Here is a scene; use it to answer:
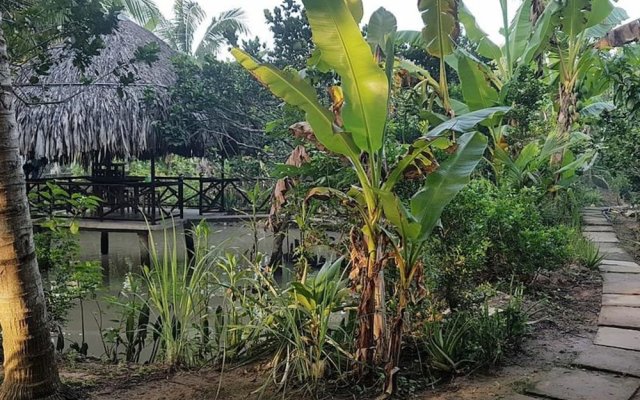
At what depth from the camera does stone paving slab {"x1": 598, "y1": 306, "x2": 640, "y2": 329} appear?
295 centimetres

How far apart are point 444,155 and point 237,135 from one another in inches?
297

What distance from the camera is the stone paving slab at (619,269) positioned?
167 inches

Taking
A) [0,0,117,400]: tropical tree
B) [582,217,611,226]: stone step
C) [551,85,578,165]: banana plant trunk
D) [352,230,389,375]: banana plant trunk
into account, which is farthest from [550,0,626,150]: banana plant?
[0,0,117,400]: tropical tree

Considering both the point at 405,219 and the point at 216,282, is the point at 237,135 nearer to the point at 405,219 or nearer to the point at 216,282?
the point at 216,282

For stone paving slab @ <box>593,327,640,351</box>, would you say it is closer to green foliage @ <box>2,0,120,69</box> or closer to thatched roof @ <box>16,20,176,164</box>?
green foliage @ <box>2,0,120,69</box>

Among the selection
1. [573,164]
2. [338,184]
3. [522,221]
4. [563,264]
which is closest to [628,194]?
[573,164]

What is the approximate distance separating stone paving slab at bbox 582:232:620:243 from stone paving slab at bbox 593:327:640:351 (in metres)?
2.95

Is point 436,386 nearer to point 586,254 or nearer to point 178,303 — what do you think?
point 178,303

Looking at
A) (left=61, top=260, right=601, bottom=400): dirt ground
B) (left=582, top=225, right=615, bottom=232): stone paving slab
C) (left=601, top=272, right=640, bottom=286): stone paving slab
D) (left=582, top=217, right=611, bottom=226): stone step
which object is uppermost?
(left=582, top=217, right=611, bottom=226): stone step

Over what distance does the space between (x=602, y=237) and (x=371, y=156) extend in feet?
15.6

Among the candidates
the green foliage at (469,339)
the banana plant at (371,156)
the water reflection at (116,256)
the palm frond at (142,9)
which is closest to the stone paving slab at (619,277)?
the green foliage at (469,339)

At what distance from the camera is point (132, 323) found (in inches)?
126

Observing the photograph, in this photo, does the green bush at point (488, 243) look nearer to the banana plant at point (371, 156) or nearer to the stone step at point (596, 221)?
the banana plant at point (371, 156)

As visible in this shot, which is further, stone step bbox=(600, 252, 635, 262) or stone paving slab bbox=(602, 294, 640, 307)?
stone step bbox=(600, 252, 635, 262)
